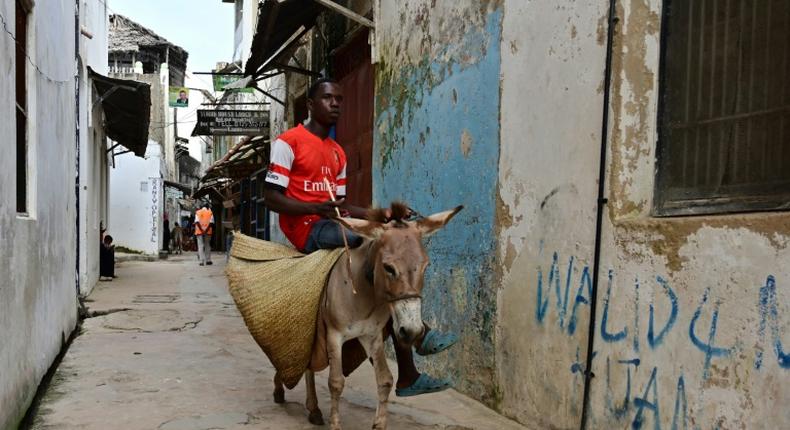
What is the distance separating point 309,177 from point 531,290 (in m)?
1.56

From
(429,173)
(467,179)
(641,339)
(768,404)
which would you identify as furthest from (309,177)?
(768,404)

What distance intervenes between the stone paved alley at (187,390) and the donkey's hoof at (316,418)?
46mm

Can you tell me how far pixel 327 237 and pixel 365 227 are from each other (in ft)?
2.42

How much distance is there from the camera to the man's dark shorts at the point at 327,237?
148 inches

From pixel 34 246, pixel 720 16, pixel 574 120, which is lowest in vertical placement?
pixel 34 246

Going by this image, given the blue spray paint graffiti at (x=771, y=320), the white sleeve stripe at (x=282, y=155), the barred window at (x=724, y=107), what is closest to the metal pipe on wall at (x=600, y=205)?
the barred window at (x=724, y=107)

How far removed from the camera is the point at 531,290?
13.5 feet

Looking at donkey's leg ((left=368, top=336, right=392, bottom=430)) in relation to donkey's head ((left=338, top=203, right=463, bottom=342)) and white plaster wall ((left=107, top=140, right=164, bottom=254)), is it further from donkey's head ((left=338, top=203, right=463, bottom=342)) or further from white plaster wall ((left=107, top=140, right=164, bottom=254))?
white plaster wall ((left=107, top=140, right=164, bottom=254))

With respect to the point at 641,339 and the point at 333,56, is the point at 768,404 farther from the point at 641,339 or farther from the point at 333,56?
the point at 333,56

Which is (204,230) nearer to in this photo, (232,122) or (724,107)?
(232,122)

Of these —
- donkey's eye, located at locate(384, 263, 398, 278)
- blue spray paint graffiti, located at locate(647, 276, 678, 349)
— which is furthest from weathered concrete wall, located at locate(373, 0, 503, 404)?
donkey's eye, located at locate(384, 263, 398, 278)

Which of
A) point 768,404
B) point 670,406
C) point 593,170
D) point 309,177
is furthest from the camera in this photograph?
point 309,177

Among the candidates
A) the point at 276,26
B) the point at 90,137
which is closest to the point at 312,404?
the point at 276,26

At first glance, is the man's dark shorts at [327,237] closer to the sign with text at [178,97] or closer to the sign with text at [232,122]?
the sign with text at [232,122]
